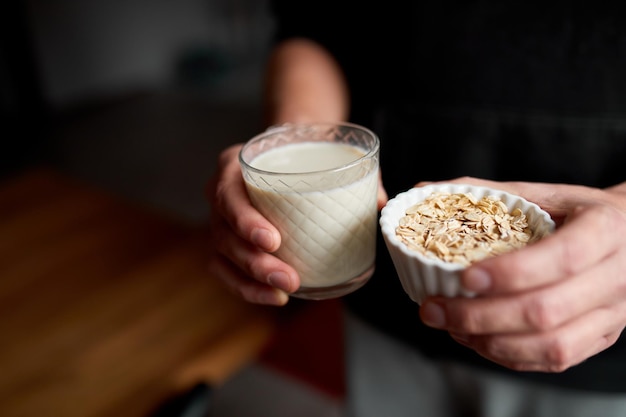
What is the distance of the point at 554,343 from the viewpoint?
511 millimetres

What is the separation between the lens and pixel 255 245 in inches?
26.8

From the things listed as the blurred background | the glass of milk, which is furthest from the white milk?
the blurred background

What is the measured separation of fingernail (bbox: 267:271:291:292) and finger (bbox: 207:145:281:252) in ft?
0.11

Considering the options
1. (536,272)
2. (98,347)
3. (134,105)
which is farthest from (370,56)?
(134,105)

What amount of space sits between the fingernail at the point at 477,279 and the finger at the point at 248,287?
1.09ft

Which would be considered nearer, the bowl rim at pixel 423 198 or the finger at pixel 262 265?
the bowl rim at pixel 423 198

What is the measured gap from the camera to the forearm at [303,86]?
0.97 meters

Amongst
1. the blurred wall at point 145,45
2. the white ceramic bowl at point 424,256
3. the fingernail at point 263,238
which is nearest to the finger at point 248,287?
the fingernail at point 263,238

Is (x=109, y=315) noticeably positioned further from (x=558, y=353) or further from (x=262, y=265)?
(x=558, y=353)

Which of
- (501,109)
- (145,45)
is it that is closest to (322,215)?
(501,109)

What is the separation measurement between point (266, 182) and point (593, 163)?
0.52m

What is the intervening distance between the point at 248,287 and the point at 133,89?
4.31m

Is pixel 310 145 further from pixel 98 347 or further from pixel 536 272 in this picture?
pixel 98 347

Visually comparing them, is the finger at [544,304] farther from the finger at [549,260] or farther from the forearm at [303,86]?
the forearm at [303,86]
